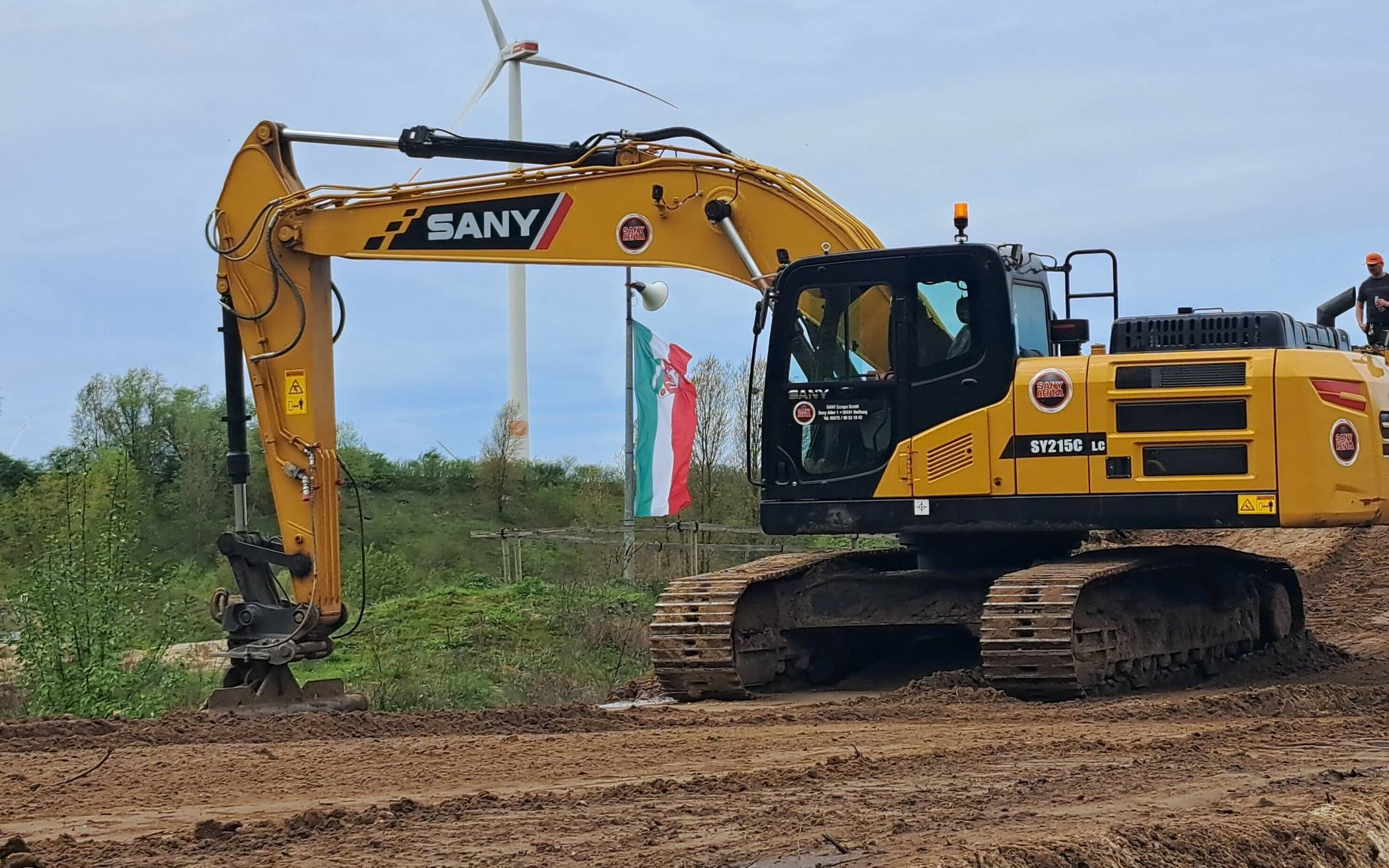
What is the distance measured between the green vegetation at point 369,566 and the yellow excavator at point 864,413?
232cm

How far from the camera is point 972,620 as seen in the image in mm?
12312

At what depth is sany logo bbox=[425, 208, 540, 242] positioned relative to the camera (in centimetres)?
1223

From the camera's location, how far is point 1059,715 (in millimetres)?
10352

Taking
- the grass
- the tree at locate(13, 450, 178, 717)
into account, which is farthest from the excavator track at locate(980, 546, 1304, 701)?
the tree at locate(13, 450, 178, 717)

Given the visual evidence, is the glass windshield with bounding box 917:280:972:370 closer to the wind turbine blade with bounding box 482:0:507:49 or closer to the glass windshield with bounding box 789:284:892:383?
the glass windshield with bounding box 789:284:892:383

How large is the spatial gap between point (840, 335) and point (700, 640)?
7.93ft

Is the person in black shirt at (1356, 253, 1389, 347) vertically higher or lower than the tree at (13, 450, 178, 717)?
higher

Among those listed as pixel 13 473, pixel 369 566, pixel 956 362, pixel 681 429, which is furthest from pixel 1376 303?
pixel 13 473

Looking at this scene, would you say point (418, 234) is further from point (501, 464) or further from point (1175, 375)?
point (501, 464)

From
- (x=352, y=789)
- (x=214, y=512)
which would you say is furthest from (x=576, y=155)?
(x=214, y=512)

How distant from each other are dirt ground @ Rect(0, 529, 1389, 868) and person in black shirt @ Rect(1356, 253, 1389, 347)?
115 inches

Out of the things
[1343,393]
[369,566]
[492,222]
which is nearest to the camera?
[1343,393]

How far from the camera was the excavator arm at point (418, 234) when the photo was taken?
39.7 feet

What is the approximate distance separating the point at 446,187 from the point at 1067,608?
532 cm
